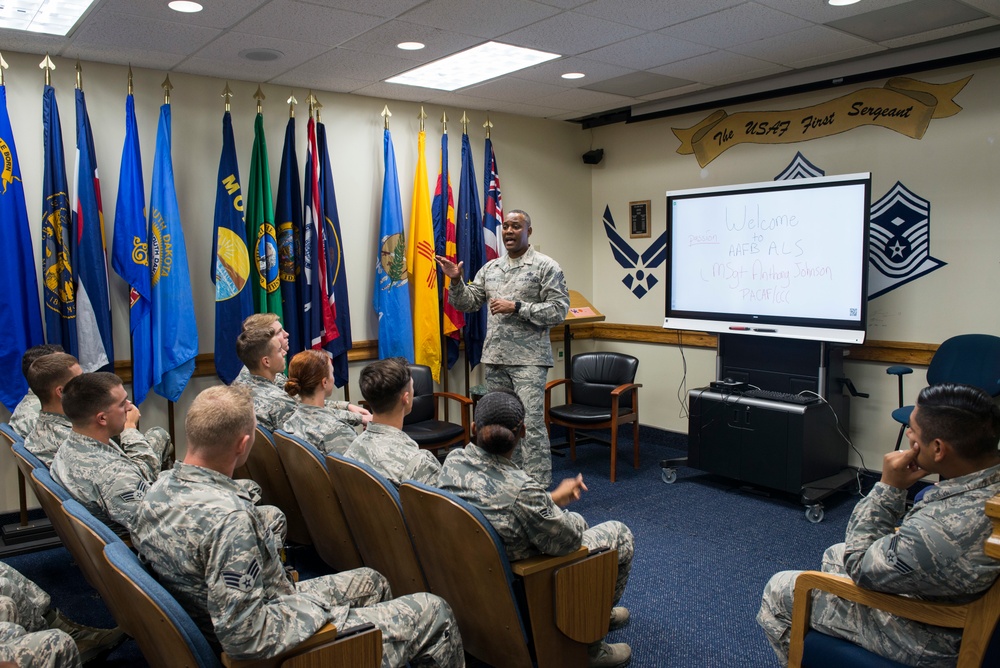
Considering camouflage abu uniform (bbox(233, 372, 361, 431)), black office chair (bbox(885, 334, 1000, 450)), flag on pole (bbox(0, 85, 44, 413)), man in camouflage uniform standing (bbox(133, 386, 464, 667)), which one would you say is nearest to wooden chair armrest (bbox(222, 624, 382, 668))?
man in camouflage uniform standing (bbox(133, 386, 464, 667))

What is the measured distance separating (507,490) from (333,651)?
25.7 inches

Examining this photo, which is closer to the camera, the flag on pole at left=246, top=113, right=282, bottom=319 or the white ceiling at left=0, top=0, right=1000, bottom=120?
the white ceiling at left=0, top=0, right=1000, bottom=120

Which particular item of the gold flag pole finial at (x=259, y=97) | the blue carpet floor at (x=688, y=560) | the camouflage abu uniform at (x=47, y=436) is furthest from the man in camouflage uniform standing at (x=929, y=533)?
the gold flag pole finial at (x=259, y=97)

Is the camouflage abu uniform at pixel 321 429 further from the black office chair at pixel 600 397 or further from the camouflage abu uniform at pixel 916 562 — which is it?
the black office chair at pixel 600 397

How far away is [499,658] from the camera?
2312 mm

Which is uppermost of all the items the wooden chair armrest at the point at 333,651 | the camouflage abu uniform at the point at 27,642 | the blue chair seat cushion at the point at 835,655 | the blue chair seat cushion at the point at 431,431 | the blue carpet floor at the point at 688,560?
the wooden chair armrest at the point at 333,651

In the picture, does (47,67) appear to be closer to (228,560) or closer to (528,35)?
(528,35)

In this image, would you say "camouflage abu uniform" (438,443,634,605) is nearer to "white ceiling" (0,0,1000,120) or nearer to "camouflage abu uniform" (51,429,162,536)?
"camouflage abu uniform" (51,429,162,536)

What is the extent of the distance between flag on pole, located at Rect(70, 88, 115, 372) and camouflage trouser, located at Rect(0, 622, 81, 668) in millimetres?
2317

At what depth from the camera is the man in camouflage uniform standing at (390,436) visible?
2576 millimetres

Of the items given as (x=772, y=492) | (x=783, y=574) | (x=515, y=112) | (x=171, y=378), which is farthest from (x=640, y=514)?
(x=515, y=112)

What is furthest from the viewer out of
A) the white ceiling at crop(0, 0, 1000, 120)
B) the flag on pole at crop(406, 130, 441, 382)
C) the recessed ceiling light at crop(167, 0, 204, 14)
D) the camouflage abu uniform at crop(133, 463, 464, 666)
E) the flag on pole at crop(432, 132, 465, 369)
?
the flag on pole at crop(432, 132, 465, 369)

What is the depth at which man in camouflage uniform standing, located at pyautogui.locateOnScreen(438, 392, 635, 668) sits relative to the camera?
217cm

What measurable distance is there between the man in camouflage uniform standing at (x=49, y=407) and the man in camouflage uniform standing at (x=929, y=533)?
2857mm
